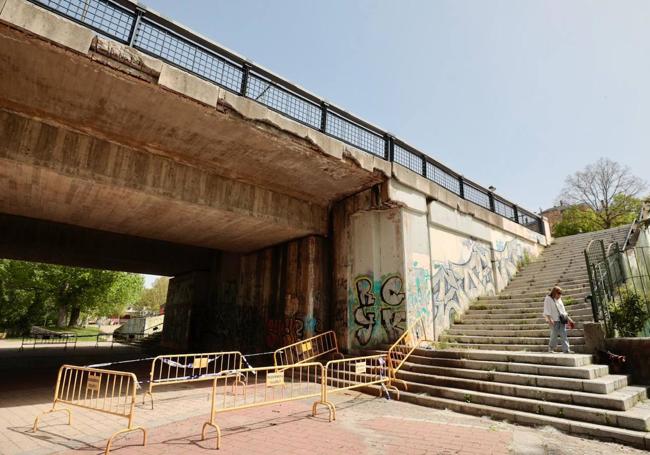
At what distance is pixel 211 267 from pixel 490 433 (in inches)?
623

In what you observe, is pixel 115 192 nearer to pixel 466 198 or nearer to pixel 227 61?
pixel 227 61

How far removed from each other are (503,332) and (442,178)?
6.13 metres

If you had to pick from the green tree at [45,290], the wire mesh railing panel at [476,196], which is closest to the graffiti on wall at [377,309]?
the wire mesh railing panel at [476,196]

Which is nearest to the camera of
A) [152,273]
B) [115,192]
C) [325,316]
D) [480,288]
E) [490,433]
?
[490,433]

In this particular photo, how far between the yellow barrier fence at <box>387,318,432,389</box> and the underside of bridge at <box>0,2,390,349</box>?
303 centimetres

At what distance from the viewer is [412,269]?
35.6 ft

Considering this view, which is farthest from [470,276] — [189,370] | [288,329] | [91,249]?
[91,249]

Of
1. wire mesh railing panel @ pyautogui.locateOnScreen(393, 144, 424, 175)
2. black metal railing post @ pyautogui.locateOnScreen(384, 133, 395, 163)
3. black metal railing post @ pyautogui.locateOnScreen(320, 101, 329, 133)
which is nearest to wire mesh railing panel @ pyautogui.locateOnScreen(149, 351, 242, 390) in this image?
black metal railing post @ pyautogui.locateOnScreen(320, 101, 329, 133)

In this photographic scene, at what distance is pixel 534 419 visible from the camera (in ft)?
19.6

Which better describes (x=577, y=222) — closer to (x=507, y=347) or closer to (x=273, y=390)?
(x=507, y=347)

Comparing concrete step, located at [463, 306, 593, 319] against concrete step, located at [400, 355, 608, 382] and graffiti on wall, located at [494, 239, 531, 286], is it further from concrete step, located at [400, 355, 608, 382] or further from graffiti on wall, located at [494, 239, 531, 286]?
graffiti on wall, located at [494, 239, 531, 286]

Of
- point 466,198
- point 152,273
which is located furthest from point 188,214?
point 152,273

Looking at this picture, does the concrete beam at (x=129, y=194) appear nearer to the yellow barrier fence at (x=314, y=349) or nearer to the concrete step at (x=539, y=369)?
the yellow barrier fence at (x=314, y=349)

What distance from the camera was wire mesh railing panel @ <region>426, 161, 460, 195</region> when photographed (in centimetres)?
1307
